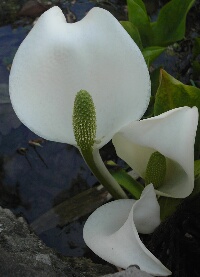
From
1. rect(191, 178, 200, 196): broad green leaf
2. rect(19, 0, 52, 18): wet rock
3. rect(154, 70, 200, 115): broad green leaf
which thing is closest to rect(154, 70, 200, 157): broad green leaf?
rect(154, 70, 200, 115): broad green leaf

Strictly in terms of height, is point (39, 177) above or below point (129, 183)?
below

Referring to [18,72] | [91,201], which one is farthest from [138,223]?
[91,201]

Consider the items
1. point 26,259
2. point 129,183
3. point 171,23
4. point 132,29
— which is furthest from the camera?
point 171,23

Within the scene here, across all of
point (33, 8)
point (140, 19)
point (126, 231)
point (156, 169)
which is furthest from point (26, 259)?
point (33, 8)

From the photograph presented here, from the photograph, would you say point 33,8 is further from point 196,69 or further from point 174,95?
point 174,95

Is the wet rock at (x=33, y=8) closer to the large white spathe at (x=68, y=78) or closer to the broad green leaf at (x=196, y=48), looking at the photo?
the broad green leaf at (x=196, y=48)

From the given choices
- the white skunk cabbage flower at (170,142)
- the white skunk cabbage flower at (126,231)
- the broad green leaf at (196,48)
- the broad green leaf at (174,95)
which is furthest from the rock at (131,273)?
the broad green leaf at (196,48)

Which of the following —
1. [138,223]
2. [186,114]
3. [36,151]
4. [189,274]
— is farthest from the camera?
[36,151]

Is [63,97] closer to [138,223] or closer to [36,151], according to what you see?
[138,223]
